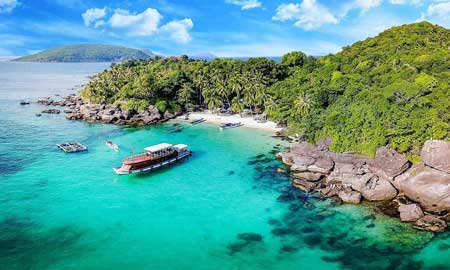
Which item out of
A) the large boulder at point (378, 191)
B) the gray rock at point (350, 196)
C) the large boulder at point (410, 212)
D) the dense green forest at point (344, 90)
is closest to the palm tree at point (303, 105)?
the dense green forest at point (344, 90)

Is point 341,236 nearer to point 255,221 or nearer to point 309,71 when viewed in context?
point 255,221

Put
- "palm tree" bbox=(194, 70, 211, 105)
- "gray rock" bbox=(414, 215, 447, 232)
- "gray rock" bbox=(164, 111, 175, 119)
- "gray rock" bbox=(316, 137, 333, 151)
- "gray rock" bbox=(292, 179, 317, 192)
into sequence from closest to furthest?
"gray rock" bbox=(414, 215, 447, 232), "gray rock" bbox=(292, 179, 317, 192), "gray rock" bbox=(316, 137, 333, 151), "gray rock" bbox=(164, 111, 175, 119), "palm tree" bbox=(194, 70, 211, 105)

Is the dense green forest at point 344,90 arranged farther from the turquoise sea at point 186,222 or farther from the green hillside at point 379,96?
the turquoise sea at point 186,222

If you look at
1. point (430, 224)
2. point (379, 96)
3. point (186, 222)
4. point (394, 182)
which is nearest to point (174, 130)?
point (186, 222)

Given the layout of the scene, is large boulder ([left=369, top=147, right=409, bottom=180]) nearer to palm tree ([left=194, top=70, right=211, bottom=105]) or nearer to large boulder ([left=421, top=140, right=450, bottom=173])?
large boulder ([left=421, top=140, right=450, bottom=173])

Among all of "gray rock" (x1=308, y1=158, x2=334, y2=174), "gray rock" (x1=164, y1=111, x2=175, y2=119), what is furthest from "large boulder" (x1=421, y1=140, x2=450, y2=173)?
"gray rock" (x1=164, y1=111, x2=175, y2=119)

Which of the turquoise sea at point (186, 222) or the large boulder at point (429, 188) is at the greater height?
the large boulder at point (429, 188)
